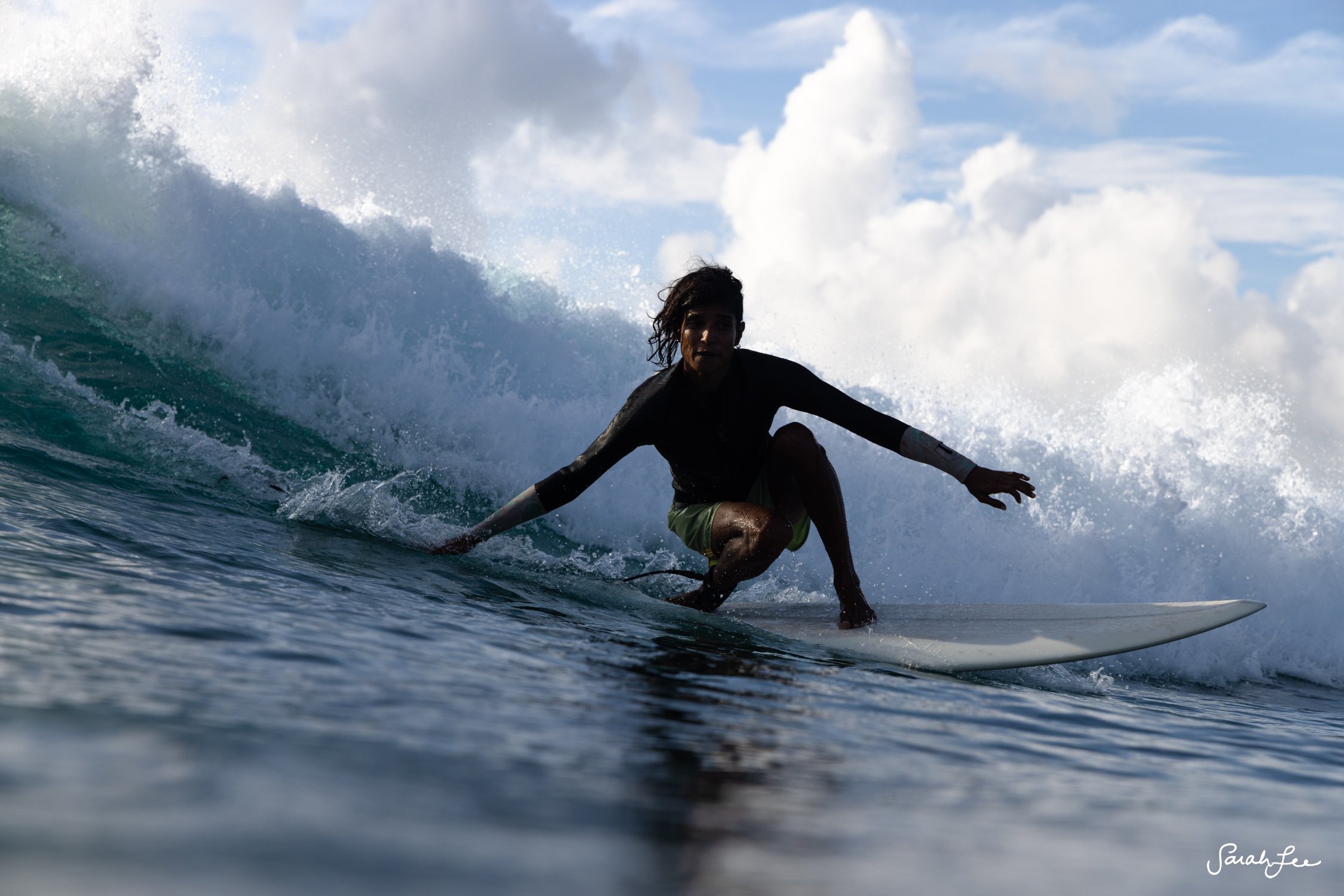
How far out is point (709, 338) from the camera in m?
4.04

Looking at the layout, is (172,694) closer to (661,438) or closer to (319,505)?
(661,438)

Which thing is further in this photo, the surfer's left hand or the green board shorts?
the green board shorts

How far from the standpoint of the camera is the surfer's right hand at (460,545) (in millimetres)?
4203

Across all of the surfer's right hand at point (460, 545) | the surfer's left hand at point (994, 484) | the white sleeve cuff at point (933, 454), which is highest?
the white sleeve cuff at point (933, 454)

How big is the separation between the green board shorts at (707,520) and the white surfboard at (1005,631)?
340 millimetres

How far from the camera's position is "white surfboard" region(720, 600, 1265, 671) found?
13.3ft

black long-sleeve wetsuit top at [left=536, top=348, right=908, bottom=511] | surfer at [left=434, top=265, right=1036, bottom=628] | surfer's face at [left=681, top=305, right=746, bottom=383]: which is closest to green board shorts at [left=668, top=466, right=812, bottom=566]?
surfer at [left=434, top=265, right=1036, bottom=628]

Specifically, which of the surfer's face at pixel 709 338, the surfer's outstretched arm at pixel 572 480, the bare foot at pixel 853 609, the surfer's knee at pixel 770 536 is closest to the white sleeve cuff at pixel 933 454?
the surfer's knee at pixel 770 536

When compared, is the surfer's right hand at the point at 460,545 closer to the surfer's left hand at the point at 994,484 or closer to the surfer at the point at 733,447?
the surfer at the point at 733,447

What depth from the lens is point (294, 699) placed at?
1.91 meters

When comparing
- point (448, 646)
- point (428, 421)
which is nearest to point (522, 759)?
point (448, 646)

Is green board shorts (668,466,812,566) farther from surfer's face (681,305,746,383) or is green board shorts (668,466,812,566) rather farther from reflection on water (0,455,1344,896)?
reflection on water (0,455,1344,896)

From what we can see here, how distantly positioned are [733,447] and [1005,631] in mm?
1386

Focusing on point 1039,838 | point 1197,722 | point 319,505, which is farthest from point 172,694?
point 319,505
